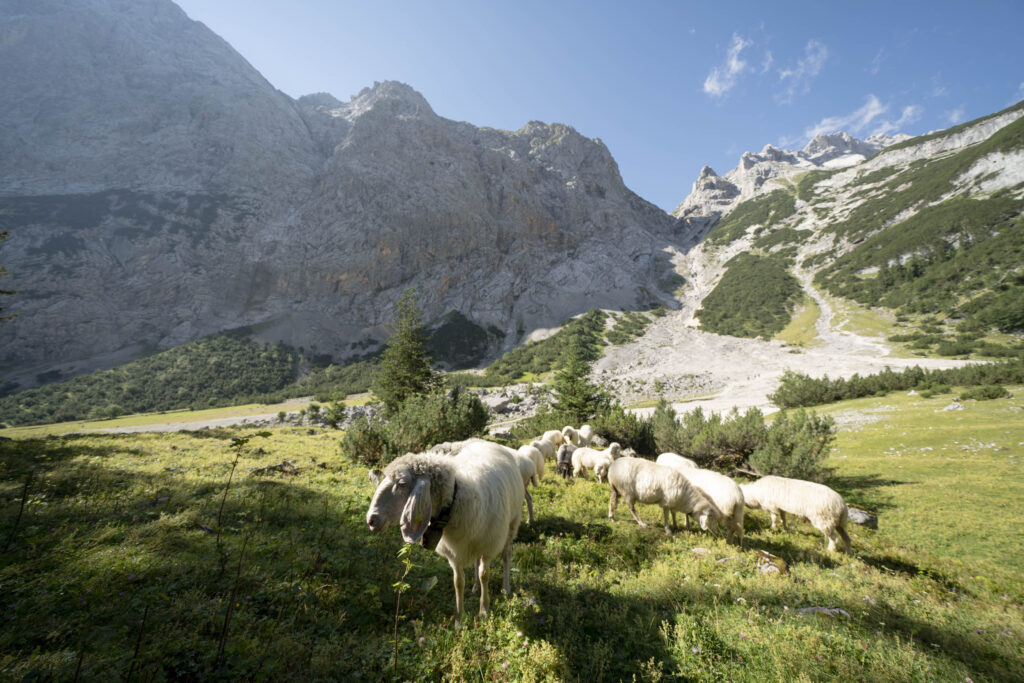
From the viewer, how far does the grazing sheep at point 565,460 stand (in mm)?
13031

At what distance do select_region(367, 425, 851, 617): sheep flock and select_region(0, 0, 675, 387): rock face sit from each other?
8956 cm

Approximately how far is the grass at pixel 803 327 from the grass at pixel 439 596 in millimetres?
64059

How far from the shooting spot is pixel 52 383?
217ft

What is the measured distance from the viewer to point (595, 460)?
12.1m

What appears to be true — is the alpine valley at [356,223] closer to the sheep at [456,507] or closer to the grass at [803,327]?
the grass at [803,327]

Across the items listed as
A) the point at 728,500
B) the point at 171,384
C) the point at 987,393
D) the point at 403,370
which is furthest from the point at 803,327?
the point at 171,384

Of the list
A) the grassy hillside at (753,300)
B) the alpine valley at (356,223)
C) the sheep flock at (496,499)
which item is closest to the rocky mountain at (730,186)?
the alpine valley at (356,223)

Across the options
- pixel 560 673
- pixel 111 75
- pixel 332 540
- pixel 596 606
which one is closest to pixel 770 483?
pixel 596 606

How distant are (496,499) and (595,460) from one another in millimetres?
8084

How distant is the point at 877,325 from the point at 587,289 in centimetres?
6390

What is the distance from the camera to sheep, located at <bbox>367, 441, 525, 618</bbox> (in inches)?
146

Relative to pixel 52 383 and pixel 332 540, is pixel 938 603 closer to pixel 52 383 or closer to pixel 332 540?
pixel 332 540

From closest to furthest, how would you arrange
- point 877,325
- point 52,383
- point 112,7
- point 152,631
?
point 152,631 < point 877,325 < point 52,383 < point 112,7

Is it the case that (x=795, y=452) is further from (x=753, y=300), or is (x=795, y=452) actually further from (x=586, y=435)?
(x=753, y=300)
